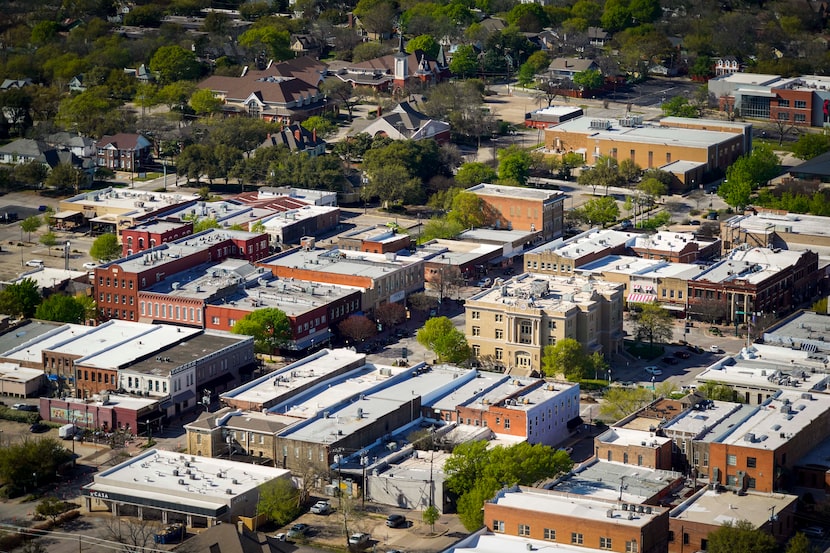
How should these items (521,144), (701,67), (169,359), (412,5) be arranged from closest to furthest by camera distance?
(169,359) < (521,144) < (701,67) < (412,5)

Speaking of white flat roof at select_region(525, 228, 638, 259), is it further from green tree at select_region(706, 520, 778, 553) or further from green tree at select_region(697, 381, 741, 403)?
green tree at select_region(706, 520, 778, 553)

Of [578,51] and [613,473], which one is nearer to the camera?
[613,473]

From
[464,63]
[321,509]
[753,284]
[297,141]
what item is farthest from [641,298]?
[464,63]

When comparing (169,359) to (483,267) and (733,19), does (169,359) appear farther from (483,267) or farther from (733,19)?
(733,19)

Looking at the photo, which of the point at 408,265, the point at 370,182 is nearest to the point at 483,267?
the point at 408,265

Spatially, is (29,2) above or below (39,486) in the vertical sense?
above
